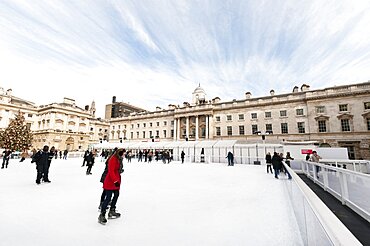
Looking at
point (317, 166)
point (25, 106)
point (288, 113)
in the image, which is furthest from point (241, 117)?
point (25, 106)

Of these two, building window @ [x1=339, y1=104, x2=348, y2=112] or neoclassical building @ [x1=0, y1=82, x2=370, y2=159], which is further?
building window @ [x1=339, y1=104, x2=348, y2=112]

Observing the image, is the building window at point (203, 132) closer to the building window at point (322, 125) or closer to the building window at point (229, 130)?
the building window at point (229, 130)

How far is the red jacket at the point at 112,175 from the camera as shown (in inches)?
166

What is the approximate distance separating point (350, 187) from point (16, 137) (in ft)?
139

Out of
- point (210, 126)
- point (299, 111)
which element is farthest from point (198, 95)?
point (299, 111)

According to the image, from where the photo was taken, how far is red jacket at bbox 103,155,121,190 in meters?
4.22

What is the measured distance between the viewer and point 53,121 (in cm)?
4928

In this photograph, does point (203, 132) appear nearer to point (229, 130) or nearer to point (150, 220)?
point (229, 130)

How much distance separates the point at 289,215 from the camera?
4.82 m

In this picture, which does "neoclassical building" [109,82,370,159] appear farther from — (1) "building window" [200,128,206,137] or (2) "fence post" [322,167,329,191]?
(2) "fence post" [322,167,329,191]

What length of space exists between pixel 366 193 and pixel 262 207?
2414 millimetres

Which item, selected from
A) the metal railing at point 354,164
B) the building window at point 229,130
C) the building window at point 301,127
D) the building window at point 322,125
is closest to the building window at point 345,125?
the building window at point 322,125

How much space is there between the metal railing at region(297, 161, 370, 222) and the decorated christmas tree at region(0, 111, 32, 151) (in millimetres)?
41474

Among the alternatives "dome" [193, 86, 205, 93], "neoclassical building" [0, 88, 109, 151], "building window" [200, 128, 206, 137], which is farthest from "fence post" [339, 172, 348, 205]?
"neoclassical building" [0, 88, 109, 151]
